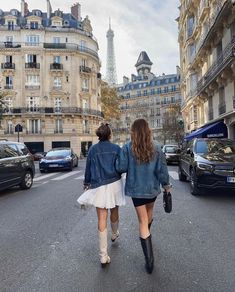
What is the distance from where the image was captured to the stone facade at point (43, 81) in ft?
157

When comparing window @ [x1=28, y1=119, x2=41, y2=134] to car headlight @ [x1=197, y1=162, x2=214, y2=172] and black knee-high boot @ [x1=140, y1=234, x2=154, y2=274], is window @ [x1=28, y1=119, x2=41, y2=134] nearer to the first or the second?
car headlight @ [x1=197, y1=162, x2=214, y2=172]

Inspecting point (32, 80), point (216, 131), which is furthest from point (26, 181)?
point (32, 80)

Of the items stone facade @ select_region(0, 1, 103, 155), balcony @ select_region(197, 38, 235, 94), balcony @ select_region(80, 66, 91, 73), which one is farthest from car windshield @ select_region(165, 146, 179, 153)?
balcony @ select_region(80, 66, 91, 73)

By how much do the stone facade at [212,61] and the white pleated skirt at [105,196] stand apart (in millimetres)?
15559

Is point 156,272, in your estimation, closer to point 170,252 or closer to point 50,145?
point 170,252

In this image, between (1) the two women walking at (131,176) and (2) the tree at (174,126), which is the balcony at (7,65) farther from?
(1) the two women walking at (131,176)

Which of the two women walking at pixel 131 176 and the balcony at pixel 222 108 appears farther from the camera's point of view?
the balcony at pixel 222 108

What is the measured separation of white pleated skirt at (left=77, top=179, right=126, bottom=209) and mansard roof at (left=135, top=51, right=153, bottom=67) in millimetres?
103809

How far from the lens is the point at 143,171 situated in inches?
148

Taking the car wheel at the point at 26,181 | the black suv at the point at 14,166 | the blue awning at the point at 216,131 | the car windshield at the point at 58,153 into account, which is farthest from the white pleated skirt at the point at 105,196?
the blue awning at the point at 216,131

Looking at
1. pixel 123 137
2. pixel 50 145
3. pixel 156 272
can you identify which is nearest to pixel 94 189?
pixel 156 272

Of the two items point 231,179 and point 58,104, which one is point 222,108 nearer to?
point 231,179

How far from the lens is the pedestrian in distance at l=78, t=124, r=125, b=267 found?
12.8ft

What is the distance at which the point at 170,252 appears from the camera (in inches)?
171
